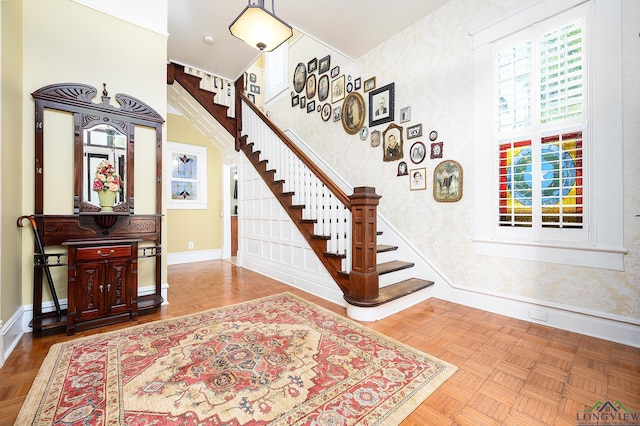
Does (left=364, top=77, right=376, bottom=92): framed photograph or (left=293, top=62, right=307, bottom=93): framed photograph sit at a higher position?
(left=293, top=62, right=307, bottom=93): framed photograph

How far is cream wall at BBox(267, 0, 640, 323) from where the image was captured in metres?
2.12

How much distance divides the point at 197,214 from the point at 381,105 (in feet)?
14.0

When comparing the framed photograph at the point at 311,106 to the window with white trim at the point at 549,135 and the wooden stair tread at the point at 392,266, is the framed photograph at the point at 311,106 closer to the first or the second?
the window with white trim at the point at 549,135

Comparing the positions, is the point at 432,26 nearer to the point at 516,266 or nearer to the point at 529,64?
the point at 529,64

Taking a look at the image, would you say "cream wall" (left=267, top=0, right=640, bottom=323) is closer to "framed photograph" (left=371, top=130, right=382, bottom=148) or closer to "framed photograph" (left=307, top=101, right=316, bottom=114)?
"framed photograph" (left=371, top=130, right=382, bottom=148)

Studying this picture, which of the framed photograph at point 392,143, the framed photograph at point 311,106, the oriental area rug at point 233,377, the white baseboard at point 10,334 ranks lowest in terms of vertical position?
the oriental area rug at point 233,377

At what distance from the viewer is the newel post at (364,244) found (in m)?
2.65

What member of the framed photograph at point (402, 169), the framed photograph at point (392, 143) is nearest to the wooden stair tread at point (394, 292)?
the framed photograph at point (402, 169)

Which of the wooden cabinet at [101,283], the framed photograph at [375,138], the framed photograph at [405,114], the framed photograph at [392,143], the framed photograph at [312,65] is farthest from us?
the framed photograph at [312,65]

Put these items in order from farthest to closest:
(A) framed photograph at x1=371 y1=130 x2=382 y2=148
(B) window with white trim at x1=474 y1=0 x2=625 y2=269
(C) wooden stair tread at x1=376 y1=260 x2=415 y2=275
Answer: (A) framed photograph at x1=371 y1=130 x2=382 y2=148
(C) wooden stair tread at x1=376 y1=260 x2=415 y2=275
(B) window with white trim at x1=474 y1=0 x2=625 y2=269

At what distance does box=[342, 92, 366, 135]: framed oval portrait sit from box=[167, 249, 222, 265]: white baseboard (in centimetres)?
392

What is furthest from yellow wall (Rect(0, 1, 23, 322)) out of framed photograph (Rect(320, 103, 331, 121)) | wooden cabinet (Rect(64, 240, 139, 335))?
framed photograph (Rect(320, 103, 331, 121))

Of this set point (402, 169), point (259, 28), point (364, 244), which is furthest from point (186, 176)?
point (364, 244)

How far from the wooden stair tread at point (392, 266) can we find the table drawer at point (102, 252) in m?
2.64
